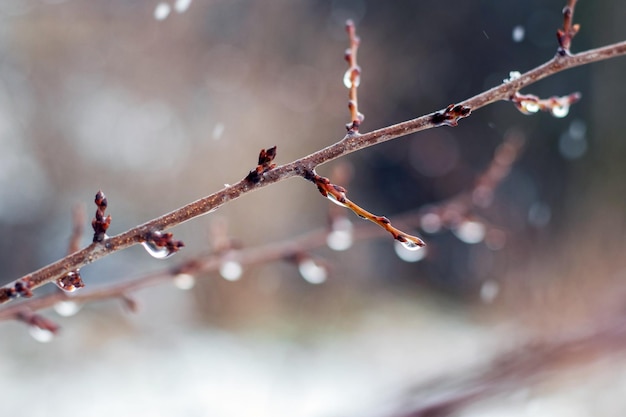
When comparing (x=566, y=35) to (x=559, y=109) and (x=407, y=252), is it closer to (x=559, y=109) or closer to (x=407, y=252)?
(x=559, y=109)

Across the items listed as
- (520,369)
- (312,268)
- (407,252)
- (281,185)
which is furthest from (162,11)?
(520,369)

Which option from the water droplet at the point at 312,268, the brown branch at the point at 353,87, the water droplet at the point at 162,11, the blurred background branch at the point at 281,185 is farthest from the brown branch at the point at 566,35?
the water droplet at the point at 162,11

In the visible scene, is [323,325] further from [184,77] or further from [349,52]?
[349,52]

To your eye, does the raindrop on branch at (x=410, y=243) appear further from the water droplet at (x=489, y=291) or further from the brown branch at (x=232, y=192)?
the water droplet at (x=489, y=291)

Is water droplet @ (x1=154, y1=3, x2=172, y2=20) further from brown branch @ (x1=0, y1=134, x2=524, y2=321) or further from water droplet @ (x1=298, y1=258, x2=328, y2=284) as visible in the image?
brown branch @ (x1=0, y1=134, x2=524, y2=321)

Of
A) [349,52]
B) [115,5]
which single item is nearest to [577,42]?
[115,5]

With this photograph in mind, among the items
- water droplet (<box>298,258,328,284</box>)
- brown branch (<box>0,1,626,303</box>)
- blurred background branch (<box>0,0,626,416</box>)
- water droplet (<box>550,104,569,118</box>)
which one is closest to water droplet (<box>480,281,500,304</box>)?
blurred background branch (<box>0,0,626,416</box>)
